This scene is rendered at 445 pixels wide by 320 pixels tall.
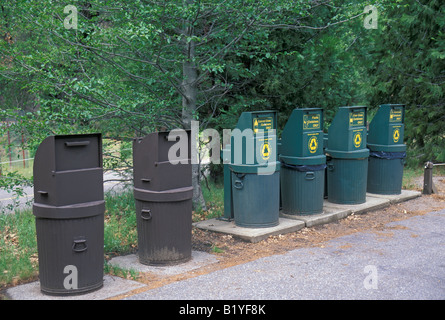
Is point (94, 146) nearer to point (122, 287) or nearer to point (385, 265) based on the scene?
point (122, 287)

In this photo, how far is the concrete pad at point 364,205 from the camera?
9344 millimetres

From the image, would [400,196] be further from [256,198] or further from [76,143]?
[76,143]

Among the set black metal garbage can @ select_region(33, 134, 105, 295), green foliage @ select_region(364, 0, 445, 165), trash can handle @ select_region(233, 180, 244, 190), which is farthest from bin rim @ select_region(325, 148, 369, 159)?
green foliage @ select_region(364, 0, 445, 165)

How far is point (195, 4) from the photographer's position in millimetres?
7707

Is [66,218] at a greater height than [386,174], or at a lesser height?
greater

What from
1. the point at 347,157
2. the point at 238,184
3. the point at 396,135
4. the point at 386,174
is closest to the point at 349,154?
the point at 347,157

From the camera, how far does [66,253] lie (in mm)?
5266

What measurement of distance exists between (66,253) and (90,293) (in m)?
0.51

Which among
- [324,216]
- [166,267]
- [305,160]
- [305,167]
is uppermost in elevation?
[305,160]

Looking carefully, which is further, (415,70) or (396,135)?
(415,70)

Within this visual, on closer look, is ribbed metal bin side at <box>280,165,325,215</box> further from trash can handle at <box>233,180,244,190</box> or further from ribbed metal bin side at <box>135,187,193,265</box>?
ribbed metal bin side at <box>135,187,193,265</box>

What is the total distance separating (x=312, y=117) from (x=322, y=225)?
71.9 inches

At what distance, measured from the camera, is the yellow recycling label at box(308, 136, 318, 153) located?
8776mm
